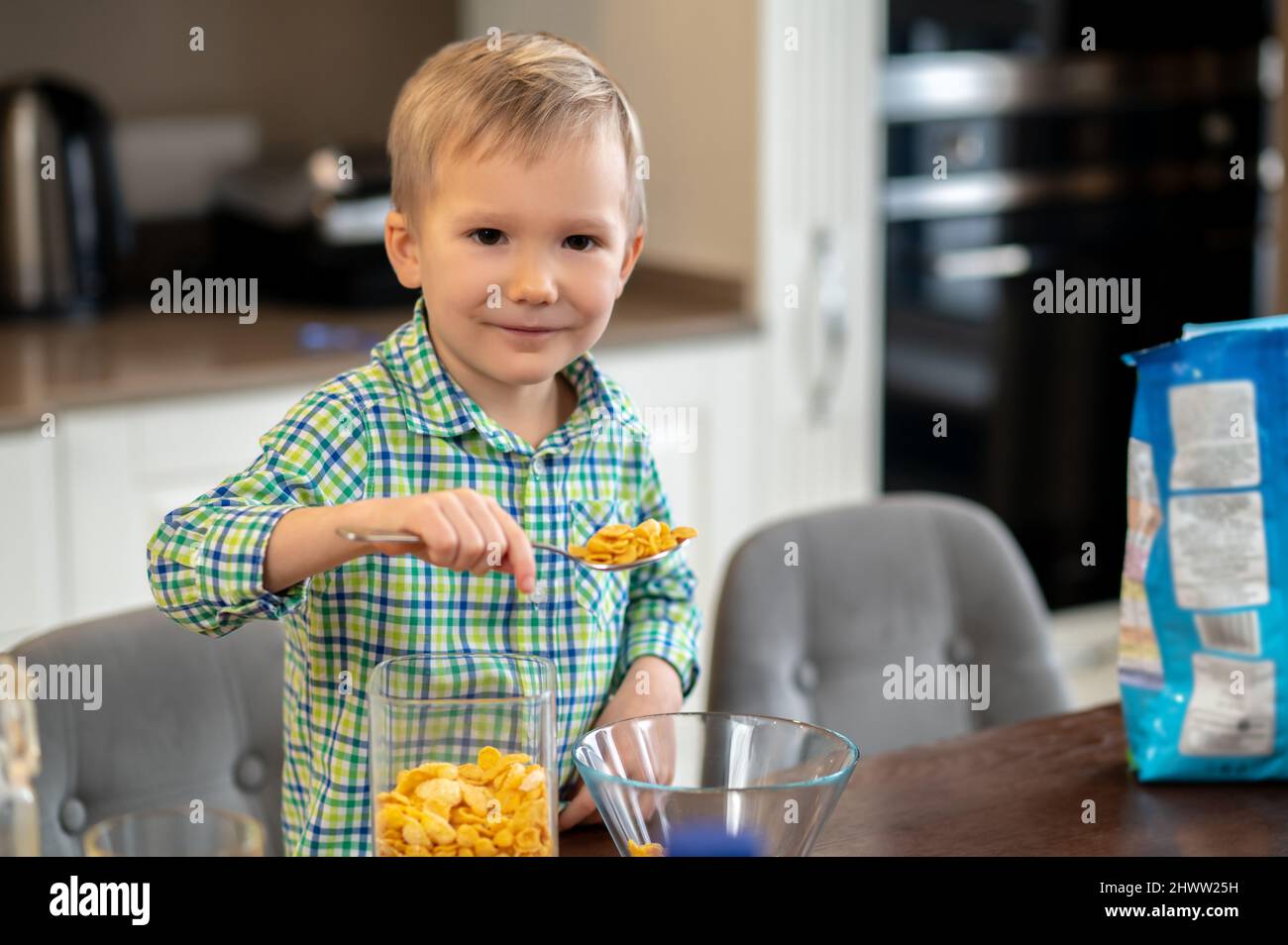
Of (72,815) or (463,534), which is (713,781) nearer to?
(463,534)

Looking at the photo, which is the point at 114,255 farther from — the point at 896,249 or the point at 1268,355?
the point at 1268,355

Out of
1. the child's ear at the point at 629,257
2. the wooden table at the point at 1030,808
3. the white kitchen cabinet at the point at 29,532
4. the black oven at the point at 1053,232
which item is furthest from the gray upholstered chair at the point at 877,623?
the black oven at the point at 1053,232

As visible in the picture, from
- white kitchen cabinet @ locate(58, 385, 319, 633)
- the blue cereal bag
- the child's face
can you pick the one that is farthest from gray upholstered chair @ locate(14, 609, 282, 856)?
white kitchen cabinet @ locate(58, 385, 319, 633)

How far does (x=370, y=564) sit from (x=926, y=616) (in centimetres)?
71

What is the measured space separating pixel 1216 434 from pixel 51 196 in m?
1.75

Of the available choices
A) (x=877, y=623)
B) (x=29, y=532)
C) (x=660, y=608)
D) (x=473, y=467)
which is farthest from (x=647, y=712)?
(x=29, y=532)

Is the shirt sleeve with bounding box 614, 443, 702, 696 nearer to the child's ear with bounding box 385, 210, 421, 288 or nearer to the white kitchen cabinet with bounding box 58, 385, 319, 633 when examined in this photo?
the child's ear with bounding box 385, 210, 421, 288

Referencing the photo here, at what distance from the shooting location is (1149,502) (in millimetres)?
1037

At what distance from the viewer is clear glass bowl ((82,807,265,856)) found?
2.14ft

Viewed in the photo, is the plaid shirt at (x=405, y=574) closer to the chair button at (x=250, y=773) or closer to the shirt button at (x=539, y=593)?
the shirt button at (x=539, y=593)

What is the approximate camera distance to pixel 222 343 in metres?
2.19

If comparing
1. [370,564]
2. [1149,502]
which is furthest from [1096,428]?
[370,564]

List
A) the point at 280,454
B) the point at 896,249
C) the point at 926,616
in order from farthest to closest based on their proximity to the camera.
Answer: the point at 896,249
the point at 926,616
the point at 280,454
